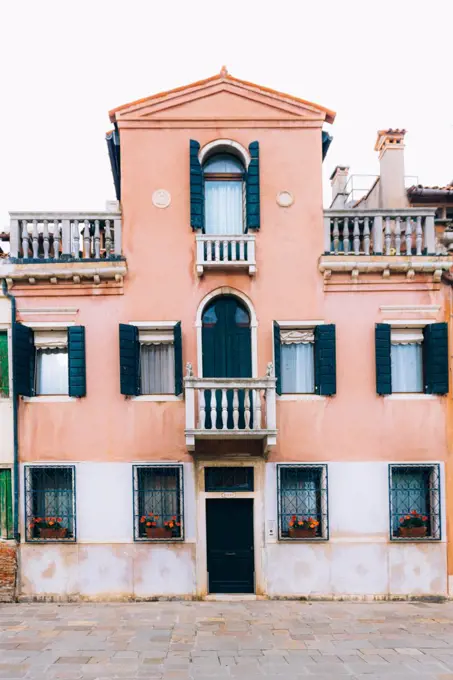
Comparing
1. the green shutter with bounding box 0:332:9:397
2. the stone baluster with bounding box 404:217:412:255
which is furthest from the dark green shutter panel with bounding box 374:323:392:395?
the green shutter with bounding box 0:332:9:397

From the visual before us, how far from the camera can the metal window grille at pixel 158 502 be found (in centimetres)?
1264

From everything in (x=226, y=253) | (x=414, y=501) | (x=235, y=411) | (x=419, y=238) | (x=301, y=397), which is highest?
(x=419, y=238)

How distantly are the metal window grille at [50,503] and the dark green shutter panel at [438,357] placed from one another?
776 cm

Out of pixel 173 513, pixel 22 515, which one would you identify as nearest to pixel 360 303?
pixel 173 513

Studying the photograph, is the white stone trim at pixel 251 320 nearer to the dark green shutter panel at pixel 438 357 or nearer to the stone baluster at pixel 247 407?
the stone baluster at pixel 247 407

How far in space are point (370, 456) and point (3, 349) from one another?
317 inches

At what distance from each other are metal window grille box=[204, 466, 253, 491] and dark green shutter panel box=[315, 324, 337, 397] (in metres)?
2.34

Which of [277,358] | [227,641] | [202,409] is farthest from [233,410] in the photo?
[227,641]

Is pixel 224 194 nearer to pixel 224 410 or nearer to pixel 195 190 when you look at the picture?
pixel 195 190

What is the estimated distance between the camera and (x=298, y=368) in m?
13.2

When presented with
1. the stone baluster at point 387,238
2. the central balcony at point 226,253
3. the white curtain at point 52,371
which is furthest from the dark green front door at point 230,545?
the stone baluster at point 387,238

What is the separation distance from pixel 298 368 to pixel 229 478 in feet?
9.04

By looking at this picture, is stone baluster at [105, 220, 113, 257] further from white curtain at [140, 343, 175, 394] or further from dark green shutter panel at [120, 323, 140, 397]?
white curtain at [140, 343, 175, 394]

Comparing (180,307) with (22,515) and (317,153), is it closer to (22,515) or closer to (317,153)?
(317,153)
